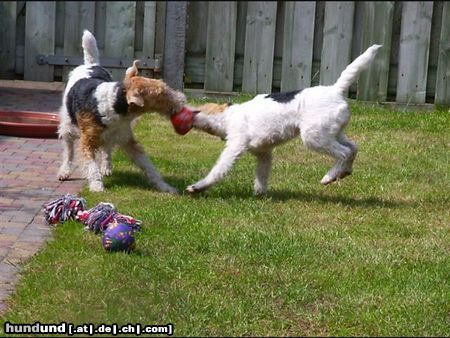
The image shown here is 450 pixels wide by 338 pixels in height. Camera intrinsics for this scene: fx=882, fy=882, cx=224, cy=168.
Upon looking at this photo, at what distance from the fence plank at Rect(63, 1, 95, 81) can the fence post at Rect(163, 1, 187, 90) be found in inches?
42.9

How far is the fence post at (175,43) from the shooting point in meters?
11.3

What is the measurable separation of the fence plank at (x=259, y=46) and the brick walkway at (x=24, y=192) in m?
2.65

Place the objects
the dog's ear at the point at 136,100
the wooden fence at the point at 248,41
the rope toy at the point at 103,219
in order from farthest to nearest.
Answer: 1. the wooden fence at the point at 248,41
2. the dog's ear at the point at 136,100
3. the rope toy at the point at 103,219

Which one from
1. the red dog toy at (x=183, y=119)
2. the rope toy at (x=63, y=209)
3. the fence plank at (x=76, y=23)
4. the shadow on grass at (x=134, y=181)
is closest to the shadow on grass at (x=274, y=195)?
the shadow on grass at (x=134, y=181)

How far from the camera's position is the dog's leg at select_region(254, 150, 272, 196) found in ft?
23.6

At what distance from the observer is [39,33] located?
11789mm

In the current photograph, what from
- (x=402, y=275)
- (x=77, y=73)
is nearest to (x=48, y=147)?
(x=77, y=73)

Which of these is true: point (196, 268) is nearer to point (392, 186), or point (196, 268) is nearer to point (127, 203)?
point (127, 203)

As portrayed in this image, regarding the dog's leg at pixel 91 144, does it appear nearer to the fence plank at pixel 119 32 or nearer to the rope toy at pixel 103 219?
→ the rope toy at pixel 103 219

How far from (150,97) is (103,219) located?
1.39m

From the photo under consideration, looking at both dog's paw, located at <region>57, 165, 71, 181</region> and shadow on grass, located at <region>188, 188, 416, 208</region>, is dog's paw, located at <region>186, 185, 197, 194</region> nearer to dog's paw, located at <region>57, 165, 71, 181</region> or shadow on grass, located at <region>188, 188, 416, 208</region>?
shadow on grass, located at <region>188, 188, 416, 208</region>

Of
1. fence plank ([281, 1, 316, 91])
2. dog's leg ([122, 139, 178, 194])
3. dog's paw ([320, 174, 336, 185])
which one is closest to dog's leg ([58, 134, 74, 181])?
dog's leg ([122, 139, 178, 194])

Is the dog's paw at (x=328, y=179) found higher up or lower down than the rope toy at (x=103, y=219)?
higher up

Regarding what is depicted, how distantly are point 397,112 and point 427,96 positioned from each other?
0.66 m
